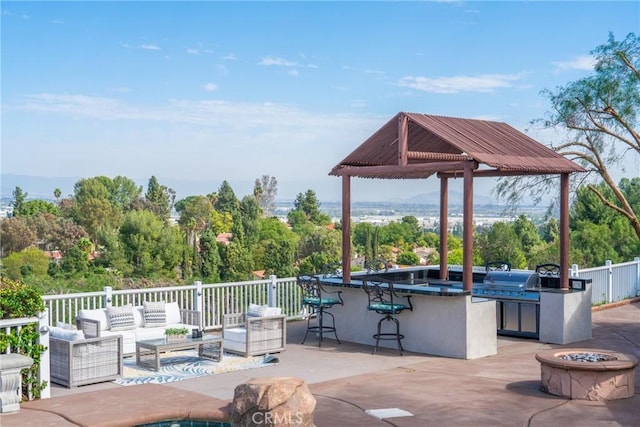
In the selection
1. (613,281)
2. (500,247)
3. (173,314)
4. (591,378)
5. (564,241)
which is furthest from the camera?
(500,247)

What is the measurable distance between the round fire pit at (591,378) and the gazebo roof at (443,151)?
364 cm

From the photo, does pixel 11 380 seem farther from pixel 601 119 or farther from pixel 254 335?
pixel 601 119

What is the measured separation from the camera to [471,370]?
10.2 metres

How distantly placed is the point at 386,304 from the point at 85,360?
14.5 feet

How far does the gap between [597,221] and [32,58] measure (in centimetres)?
5730

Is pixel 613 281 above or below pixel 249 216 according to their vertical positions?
below

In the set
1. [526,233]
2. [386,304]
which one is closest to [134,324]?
[386,304]

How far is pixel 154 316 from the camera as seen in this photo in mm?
11672

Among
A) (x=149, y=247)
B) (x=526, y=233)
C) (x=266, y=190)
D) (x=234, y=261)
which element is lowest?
(x=234, y=261)

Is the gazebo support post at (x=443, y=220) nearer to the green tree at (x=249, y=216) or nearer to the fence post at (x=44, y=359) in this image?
the fence post at (x=44, y=359)

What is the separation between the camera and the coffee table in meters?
10.2

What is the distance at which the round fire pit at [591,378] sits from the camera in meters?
8.42

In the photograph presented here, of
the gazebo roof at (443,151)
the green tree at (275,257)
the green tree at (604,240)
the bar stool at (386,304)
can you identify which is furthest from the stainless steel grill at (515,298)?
the green tree at (275,257)

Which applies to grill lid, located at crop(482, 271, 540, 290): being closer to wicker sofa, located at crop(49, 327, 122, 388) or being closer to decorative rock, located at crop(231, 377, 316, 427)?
wicker sofa, located at crop(49, 327, 122, 388)
